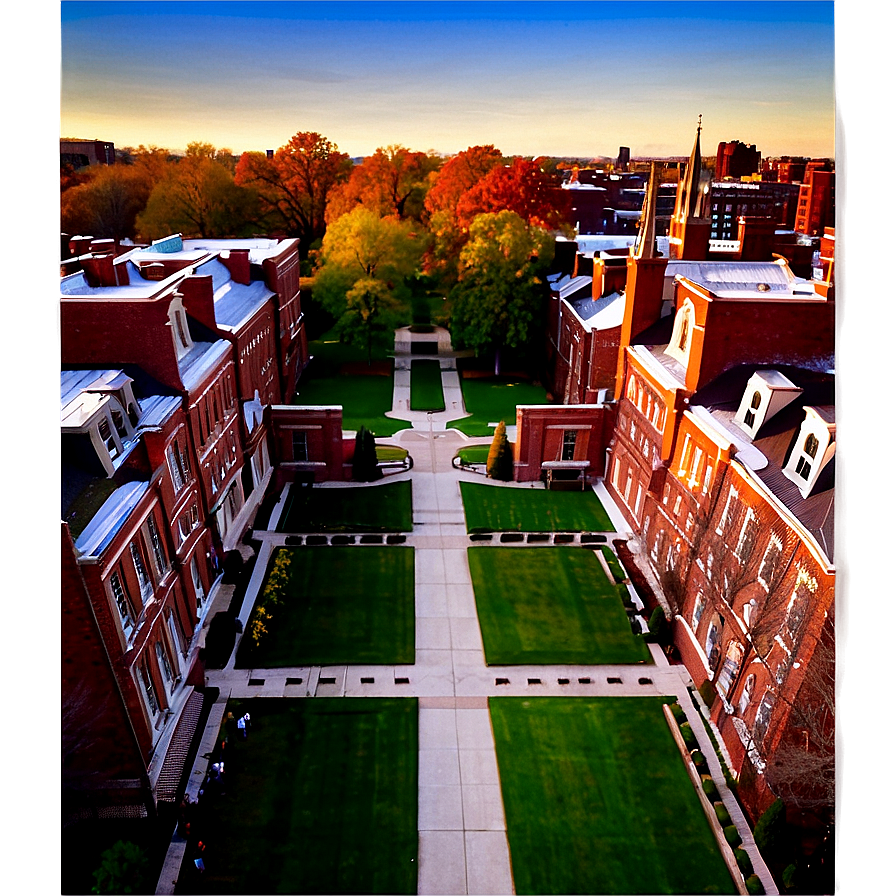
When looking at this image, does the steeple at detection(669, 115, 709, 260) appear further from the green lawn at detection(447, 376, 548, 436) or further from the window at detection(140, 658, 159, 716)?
the window at detection(140, 658, 159, 716)

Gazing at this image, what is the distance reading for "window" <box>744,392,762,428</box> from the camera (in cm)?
2380

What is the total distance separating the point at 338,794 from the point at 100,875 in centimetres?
615

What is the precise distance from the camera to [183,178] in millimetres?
65875

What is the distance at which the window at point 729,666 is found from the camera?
21.4 metres

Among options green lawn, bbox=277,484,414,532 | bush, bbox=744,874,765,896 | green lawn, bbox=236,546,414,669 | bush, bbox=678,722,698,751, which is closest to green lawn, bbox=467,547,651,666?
green lawn, bbox=236,546,414,669

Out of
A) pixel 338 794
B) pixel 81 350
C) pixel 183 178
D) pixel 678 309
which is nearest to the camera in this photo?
pixel 338 794

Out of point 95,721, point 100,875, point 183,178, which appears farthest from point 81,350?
point 183,178

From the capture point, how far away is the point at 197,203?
66.7m

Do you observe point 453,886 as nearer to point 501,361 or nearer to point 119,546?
point 119,546

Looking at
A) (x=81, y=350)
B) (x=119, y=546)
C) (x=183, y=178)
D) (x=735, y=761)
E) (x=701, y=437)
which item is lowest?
(x=735, y=761)

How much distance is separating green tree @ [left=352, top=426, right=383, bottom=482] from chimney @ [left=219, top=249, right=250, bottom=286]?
1315 centimetres

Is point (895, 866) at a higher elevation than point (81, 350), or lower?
lower

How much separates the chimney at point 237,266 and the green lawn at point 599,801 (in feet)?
Result: 99.3

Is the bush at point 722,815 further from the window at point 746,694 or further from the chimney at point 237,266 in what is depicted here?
the chimney at point 237,266
